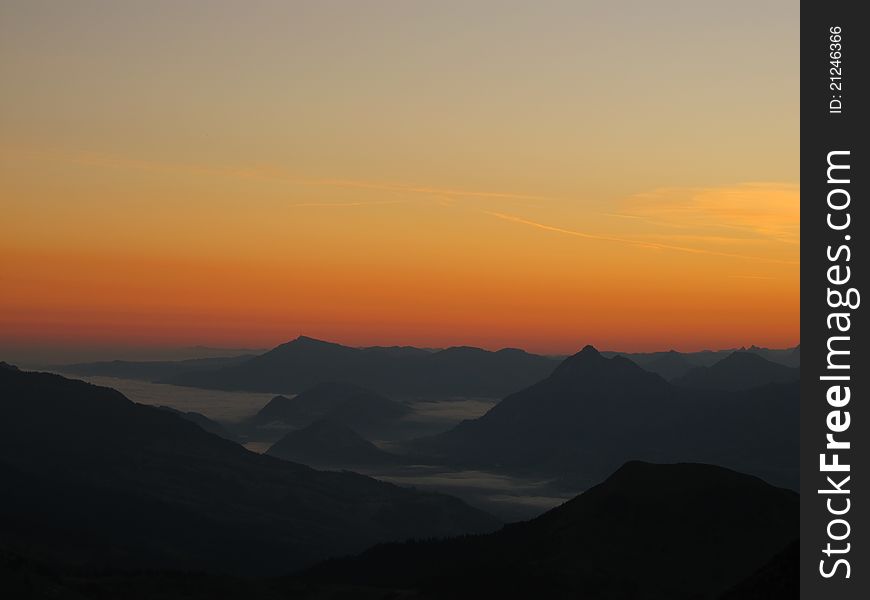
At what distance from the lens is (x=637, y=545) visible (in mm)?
183125

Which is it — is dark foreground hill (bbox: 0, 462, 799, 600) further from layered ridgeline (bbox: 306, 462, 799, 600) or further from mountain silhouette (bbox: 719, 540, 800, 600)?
mountain silhouette (bbox: 719, 540, 800, 600)

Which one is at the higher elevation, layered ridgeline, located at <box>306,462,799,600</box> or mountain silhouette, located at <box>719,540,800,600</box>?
mountain silhouette, located at <box>719,540,800,600</box>

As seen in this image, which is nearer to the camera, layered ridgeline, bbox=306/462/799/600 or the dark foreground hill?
the dark foreground hill

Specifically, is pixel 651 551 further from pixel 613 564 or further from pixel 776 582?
pixel 776 582

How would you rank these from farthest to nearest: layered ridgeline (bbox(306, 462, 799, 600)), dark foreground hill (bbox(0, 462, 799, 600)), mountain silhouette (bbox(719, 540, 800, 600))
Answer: layered ridgeline (bbox(306, 462, 799, 600)) → dark foreground hill (bbox(0, 462, 799, 600)) → mountain silhouette (bbox(719, 540, 800, 600))

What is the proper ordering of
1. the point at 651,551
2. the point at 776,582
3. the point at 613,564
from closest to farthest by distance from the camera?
the point at 776,582 < the point at 613,564 < the point at 651,551

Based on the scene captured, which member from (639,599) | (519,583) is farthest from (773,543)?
(519,583)

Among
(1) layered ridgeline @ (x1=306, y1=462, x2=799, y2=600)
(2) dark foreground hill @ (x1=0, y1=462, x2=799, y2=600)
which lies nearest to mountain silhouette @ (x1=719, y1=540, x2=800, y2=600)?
(2) dark foreground hill @ (x1=0, y1=462, x2=799, y2=600)

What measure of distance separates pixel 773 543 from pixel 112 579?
11278cm

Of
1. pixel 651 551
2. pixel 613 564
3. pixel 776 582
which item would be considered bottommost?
pixel 613 564

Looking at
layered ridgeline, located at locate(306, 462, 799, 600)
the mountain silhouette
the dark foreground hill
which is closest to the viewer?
the mountain silhouette

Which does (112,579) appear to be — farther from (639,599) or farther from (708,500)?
(708,500)

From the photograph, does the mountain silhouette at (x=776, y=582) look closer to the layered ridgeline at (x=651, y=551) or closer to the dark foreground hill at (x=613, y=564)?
the dark foreground hill at (x=613, y=564)

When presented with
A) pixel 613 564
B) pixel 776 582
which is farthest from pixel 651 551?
pixel 776 582
